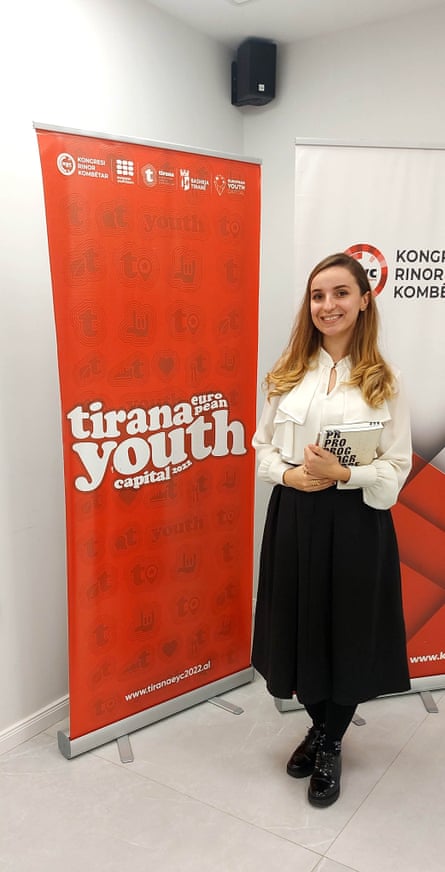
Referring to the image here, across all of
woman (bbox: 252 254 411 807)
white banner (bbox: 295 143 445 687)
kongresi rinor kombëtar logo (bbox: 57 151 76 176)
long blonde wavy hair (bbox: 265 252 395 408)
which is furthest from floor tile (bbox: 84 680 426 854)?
kongresi rinor kombëtar logo (bbox: 57 151 76 176)

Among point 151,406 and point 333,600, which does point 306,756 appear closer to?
point 333,600

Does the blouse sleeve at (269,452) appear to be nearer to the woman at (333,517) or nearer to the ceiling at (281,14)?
the woman at (333,517)

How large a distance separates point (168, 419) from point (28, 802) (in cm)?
134

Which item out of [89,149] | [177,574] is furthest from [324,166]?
[177,574]

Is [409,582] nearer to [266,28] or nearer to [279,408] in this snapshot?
[279,408]

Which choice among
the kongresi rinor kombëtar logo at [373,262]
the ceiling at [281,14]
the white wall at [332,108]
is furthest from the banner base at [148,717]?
the ceiling at [281,14]

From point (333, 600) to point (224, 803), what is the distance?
0.76 metres

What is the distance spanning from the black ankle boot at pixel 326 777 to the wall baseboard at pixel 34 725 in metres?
1.04

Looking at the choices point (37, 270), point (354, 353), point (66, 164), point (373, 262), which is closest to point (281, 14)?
point (373, 262)

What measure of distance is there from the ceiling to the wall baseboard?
2806 millimetres

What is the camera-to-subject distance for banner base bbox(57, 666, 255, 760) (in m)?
2.48

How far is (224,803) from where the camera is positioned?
2.25m

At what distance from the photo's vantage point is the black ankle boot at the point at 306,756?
2.37 metres

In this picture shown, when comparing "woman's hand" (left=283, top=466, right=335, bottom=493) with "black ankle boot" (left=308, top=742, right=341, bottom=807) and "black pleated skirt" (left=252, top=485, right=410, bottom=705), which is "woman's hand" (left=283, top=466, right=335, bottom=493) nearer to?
"black pleated skirt" (left=252, top=485, right=410, bottom=705)
